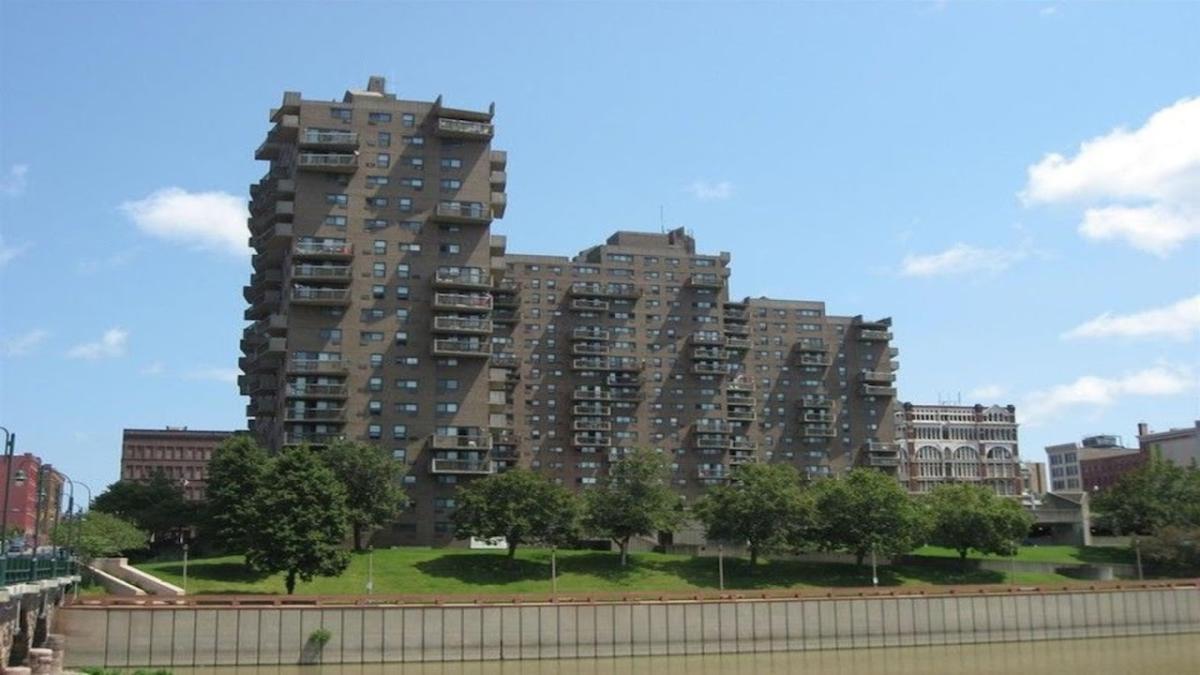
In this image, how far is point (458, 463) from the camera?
129125 millimetres

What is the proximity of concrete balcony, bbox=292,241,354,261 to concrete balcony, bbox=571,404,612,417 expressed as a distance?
60.5 m

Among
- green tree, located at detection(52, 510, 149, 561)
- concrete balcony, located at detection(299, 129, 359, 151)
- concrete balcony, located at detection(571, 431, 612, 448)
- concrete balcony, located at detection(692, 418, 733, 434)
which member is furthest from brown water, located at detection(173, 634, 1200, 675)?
concrete balcony, located at detection(692, 418, 733, 434)

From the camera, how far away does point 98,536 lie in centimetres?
10394

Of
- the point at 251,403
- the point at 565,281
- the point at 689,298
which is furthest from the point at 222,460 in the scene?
the point at 689,298

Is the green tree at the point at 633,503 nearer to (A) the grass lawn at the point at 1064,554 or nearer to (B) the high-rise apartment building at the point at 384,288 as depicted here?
(B) the high-rise apartment building at the point at 384,288

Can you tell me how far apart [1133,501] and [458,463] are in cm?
8247

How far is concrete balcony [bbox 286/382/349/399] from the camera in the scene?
126 meters

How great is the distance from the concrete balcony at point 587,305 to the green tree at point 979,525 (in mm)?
70779

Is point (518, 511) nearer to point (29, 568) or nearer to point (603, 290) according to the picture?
point (29, 568)

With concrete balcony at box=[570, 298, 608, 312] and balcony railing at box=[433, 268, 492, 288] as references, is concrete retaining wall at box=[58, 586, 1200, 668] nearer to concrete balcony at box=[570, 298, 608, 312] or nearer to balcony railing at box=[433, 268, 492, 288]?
balcony railing at box=[433, 268, 492, 288]

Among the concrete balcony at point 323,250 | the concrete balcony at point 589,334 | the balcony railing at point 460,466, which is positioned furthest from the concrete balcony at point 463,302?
the concrete balcony at point 589,334

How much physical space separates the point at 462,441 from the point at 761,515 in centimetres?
3436

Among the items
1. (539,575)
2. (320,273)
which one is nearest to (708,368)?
(320,273)

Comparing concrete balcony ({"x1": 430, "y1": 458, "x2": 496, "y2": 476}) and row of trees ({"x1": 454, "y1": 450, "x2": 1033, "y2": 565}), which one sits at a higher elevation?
concrete balcony ({"x1": 430, "y1": 458, "x2": 496, "y2": 476})
